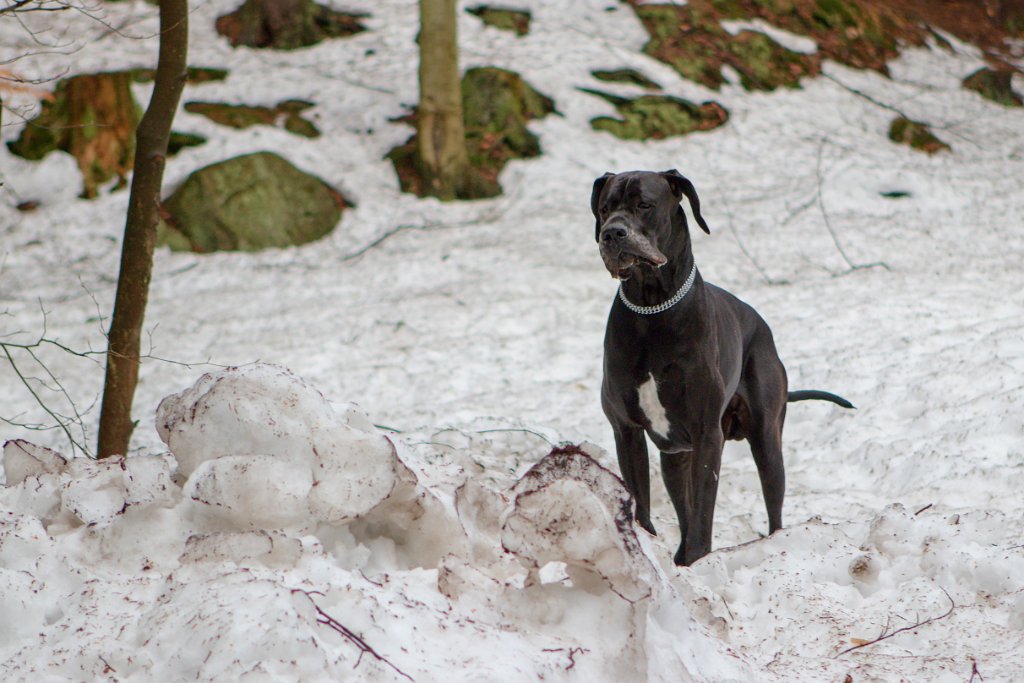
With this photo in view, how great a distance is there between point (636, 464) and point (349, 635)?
215cm

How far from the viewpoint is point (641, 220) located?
12.8 feet

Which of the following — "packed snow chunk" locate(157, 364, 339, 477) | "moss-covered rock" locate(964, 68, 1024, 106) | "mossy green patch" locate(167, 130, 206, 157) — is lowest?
"moss-covered rock" locate(964, 68, 1024, 106)

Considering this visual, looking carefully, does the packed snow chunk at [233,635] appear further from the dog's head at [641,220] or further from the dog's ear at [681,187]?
the dog's ear at [681,187]

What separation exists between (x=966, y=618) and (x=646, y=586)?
134 centimetres

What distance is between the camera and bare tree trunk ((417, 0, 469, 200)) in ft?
33.0

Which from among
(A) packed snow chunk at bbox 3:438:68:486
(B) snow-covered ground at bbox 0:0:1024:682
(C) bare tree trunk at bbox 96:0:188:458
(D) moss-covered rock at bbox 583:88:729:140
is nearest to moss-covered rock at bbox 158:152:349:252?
(B) snow-covered ground at bbox 0:0:1024:682

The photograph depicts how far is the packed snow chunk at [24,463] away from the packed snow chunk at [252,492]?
0.64 m

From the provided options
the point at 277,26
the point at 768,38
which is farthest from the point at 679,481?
the point at 768,38

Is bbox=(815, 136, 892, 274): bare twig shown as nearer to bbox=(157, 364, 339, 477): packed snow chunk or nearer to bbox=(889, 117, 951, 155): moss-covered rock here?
bbox=(889, 117, 951, 155): moss-covered rock

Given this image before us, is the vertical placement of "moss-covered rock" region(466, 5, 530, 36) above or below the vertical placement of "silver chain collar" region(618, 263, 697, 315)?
below

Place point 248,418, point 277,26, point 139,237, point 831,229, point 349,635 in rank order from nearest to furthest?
point 349,635
point 248,418
point 139,237
point 831,229
point 277,26

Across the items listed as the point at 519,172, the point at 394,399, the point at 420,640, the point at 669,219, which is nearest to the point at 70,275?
the point at 394,399

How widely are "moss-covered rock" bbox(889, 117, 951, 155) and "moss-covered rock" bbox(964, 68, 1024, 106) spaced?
64.0 inches

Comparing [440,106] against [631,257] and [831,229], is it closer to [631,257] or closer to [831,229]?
[831,229]
